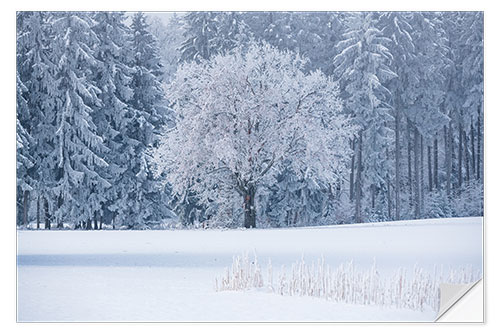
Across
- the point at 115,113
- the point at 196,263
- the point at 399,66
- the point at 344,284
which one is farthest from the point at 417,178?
the point at 115,113

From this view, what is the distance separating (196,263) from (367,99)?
3186 millimetres

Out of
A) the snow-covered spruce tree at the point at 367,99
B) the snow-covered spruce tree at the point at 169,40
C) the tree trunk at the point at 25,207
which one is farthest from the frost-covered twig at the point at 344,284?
the snow-covered spruce tree at the point at 169,40

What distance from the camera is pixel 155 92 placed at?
12047mm

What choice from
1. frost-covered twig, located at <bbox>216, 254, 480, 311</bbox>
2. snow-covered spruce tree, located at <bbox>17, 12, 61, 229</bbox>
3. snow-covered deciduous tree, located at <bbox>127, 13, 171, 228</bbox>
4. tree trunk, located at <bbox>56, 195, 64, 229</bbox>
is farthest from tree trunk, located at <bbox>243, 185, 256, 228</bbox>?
snow-covered spruce tree, located at <bbox>17, 12, 61, 229</bbox>

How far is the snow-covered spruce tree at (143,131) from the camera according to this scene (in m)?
11.7

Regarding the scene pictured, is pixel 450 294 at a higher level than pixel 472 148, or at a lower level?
lower

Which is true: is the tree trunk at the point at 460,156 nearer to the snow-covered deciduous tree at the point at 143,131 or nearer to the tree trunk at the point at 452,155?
the tree trunk at the point at 452,155

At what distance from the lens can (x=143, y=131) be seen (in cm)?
1212

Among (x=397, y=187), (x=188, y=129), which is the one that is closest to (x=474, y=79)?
(x=397, y=187)

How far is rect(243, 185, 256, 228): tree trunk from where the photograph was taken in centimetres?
1186

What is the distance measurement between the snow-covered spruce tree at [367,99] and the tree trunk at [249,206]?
1.32m

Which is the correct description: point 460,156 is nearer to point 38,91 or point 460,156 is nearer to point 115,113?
point 115,113

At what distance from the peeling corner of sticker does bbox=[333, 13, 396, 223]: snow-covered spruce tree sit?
1.38 metres
